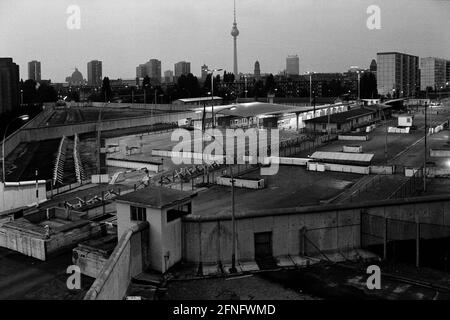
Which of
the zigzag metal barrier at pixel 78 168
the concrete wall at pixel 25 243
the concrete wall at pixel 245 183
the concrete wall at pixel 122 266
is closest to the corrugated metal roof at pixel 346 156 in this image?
the concrete wall at pixel 245 183

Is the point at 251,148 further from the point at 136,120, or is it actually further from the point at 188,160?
the point at 136,120

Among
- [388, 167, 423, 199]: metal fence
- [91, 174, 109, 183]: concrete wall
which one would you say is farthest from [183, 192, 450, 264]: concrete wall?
[91, 174, 109, 183]: concrete wall

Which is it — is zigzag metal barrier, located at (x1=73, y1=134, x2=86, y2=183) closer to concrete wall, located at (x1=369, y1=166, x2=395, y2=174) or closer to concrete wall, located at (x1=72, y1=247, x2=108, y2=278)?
concrete wall, located at (x1=72, y1=247, x2=108, y2=278)

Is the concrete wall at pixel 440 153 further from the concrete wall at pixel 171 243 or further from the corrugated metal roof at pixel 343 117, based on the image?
the concrete wall at pixel 171 243

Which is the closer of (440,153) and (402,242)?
(402,242)

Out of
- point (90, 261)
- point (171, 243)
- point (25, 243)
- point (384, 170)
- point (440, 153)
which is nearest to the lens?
point (90, 261)

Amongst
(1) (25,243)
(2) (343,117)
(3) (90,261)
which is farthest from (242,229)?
→ (2) (343,117)

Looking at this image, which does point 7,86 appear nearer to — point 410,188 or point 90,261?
point 410,188

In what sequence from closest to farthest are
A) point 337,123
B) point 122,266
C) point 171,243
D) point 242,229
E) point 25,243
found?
point 122,266, point 171,243, point 242,229, point 25,243, point 337,123
